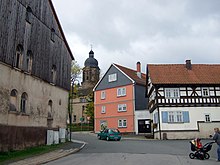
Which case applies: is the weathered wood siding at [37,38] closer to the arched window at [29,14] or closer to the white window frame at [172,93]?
the arched window at [29,14]

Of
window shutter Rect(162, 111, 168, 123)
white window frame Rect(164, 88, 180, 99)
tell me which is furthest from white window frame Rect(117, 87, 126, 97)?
window shutter Rect(162, 111, 168, 123)

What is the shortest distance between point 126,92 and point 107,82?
4493 millimetres

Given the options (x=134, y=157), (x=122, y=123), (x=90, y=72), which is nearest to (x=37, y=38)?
(x=134, y=157)

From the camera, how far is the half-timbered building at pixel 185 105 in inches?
1182

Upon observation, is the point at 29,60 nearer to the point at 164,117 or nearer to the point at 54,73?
the point at 54,73

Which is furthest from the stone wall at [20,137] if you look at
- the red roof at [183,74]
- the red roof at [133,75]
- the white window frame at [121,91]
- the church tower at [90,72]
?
the church tower at [90,72]

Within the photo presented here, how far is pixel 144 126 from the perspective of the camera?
4066 centimetres

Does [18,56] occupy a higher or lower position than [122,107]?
higher

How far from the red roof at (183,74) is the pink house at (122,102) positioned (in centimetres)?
907

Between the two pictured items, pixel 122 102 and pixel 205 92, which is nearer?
pixel 205 92

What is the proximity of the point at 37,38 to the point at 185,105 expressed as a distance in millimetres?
18556

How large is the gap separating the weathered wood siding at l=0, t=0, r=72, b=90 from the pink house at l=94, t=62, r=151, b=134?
17.3 meters

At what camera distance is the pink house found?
41.2 metres

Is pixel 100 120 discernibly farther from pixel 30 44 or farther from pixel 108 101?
pixel 30 44
